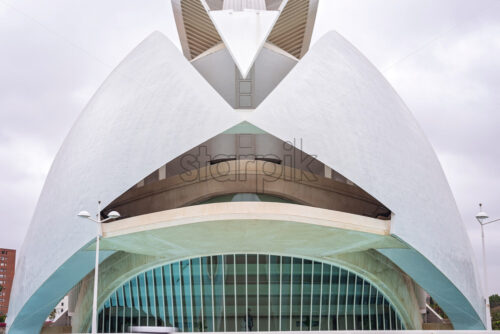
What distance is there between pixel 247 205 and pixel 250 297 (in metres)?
6.74

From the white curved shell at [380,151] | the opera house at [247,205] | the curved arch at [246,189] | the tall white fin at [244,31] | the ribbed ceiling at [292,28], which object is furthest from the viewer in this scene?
the ribbed ceiling at [292,28]

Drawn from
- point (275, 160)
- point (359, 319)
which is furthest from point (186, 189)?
point (359, 319)

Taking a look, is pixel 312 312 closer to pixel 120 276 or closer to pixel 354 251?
pixel 354 251

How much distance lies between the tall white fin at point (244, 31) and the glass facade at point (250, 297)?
733cm

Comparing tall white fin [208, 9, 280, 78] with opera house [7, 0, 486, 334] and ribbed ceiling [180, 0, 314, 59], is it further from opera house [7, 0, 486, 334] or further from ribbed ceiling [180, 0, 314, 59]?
ribbed ceiling [180, 0, 314, 59]

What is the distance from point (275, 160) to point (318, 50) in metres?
4.95

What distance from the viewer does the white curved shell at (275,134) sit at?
62.0 ft

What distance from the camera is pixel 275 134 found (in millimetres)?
18234

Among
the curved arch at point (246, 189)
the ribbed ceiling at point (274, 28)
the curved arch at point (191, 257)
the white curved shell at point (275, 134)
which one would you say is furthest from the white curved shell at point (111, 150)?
the ribbed ceiling at point (274, 28)

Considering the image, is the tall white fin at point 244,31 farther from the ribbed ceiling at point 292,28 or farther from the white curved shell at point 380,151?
the ribbed ceiling at point 292,28

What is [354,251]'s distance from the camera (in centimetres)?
2183

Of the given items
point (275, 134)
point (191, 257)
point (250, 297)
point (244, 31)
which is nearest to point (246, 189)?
point (191, 257)

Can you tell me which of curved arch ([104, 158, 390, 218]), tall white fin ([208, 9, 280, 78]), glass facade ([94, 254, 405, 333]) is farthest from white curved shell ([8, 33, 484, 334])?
glass facade ([94, 254, 405, 333])

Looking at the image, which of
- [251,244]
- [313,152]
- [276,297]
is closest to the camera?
[313,152]
